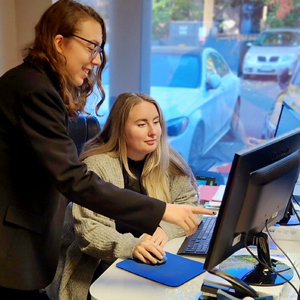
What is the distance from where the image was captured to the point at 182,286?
4.07ft

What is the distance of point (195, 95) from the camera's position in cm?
329

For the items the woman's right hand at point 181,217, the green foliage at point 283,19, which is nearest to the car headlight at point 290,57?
the green foliage at point 283,19

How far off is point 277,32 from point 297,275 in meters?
2.13

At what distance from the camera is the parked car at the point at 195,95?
323 cm

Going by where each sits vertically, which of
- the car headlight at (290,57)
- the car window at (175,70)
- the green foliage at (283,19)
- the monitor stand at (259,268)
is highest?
the green foliage at (283,19)

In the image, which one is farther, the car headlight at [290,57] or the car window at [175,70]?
the car window at [175,70]

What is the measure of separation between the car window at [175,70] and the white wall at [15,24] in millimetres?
959

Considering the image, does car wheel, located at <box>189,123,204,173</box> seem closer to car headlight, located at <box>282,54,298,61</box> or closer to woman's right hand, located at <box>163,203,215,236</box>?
car headlight, located at <box>282,54,298,61</box>

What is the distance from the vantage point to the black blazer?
1156mm

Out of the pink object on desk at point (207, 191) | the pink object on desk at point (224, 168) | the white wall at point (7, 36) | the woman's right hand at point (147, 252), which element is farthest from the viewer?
the pink object on desk at point (224, 168)

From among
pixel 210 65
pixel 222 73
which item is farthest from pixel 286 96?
pixel 210 65

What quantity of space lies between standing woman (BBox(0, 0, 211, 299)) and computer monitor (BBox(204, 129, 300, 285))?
15 centimetres

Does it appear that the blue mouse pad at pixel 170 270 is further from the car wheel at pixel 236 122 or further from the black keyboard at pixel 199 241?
the car wheel at pixel 236 122

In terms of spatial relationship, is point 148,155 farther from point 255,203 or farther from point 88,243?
point 255,203
